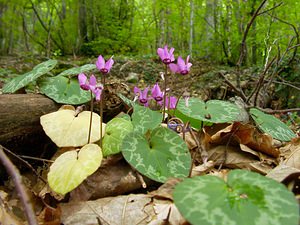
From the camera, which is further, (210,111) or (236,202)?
(210,111)

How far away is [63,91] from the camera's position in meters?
1.82

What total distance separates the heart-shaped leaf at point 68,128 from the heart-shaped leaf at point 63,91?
26cm

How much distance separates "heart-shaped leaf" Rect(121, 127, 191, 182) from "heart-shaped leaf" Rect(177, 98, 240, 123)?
24cm

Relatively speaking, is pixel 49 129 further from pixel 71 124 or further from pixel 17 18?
pixel 17 18

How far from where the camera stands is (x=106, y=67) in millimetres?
1387

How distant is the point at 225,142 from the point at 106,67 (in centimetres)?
69

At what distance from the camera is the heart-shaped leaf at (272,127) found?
1.73m

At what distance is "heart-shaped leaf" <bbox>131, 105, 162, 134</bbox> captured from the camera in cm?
149

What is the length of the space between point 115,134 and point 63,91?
0.54 meters

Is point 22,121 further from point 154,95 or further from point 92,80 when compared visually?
point 154,95

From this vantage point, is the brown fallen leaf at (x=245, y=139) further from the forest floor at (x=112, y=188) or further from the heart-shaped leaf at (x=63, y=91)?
the heart-shaped leaf at (x=63, y=91)

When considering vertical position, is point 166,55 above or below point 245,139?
above

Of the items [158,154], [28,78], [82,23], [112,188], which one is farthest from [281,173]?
[82,23]

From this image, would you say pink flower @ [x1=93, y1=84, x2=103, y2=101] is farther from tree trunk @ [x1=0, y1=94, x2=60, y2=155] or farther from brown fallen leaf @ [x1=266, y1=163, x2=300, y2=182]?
brown fallen leaf @ [x1=266, y1=163, x2=300, y2=182]
